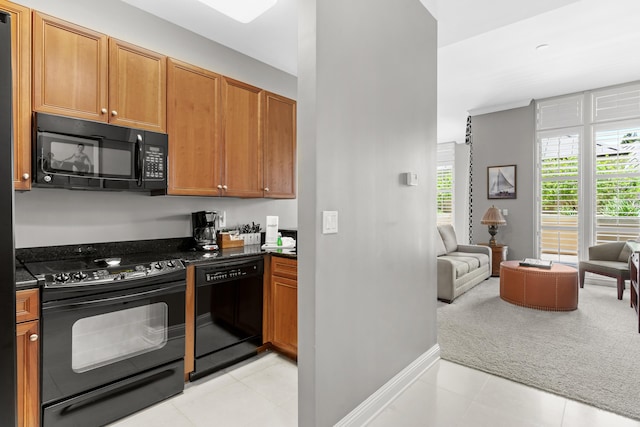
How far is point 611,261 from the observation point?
4.69m

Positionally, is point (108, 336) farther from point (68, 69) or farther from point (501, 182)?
point (501, 182)

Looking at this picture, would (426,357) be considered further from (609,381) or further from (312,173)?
(312,173)

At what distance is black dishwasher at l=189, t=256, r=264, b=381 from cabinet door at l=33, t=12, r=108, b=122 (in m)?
1.35

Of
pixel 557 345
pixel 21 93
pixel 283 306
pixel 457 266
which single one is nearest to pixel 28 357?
pixel 21 93

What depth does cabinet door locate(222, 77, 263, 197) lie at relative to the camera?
3006 mm

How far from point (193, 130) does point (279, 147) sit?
38.2 inches

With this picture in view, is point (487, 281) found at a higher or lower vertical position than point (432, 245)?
lower

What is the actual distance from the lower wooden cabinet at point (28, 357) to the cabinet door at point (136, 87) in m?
1.29

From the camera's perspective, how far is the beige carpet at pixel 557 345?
7.60 ft

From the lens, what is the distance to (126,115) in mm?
2391

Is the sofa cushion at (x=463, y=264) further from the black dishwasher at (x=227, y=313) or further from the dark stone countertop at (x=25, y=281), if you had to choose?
the dark stone countertop at (x=25, y=281)

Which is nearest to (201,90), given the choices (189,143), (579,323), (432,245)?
(189,143)

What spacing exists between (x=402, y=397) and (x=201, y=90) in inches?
113

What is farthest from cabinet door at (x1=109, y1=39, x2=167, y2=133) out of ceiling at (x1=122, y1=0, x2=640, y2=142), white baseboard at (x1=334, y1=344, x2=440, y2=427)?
white baseboard at (x1=334, y1=344, x2=440, y2=427)
